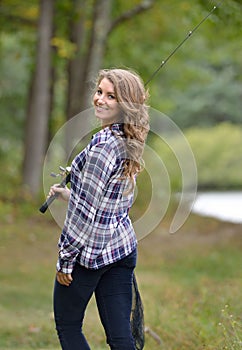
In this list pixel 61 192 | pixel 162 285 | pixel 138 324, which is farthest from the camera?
pixel 162 285

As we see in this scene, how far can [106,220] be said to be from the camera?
3.84 metres

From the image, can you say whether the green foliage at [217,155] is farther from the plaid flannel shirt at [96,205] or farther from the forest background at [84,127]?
the plaid flannel shirt at [96,205]

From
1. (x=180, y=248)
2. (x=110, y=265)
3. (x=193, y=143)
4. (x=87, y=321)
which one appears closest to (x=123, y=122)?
(x=110, y=265)

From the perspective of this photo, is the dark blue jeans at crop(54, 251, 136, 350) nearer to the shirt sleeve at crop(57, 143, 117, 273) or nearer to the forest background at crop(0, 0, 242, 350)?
the shirt sleeve at crop(57, 143, 117, 273)

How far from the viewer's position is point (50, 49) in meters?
16.3

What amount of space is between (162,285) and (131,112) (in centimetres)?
634

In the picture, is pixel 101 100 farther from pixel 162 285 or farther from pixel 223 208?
pixel 223 208

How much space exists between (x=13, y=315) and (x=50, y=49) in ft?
30.0

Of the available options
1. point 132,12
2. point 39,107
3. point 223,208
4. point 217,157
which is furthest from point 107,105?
point 217,157

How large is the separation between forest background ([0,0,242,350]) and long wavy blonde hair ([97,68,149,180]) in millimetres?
895

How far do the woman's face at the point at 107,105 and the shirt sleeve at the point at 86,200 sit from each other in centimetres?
22

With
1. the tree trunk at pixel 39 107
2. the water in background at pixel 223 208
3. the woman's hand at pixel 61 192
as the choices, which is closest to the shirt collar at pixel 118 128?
the woman's hand at pixel 61 192

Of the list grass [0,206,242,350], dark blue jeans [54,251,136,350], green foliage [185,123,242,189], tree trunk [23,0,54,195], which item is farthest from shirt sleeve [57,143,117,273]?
green foliage [185,123,242,189]

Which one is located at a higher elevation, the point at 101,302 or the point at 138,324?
the point at 101,302
